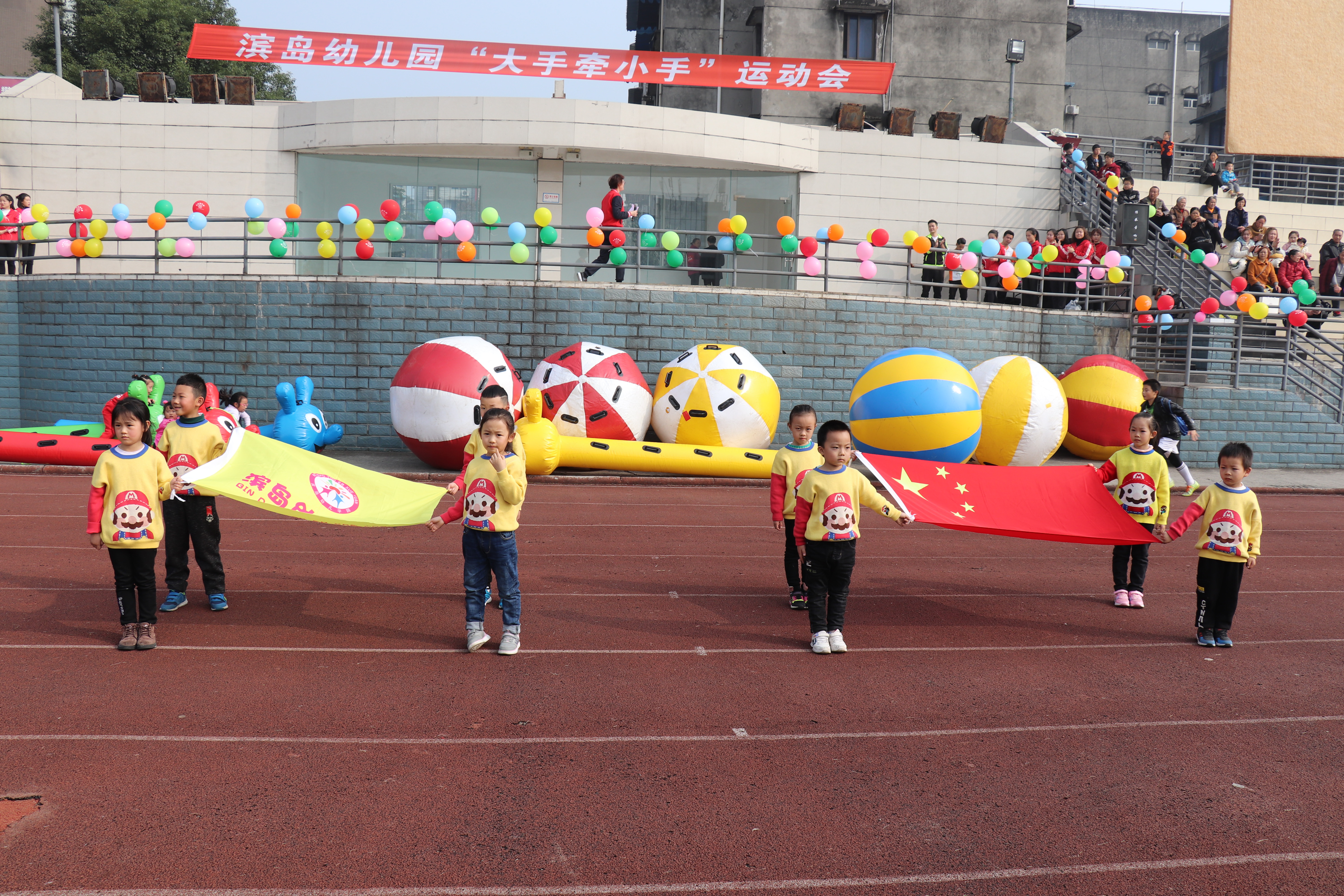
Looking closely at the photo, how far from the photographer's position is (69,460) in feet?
47.4

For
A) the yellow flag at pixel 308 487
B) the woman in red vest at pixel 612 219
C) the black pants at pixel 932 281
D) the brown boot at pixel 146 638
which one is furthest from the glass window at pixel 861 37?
the brown boot at pixel 146 638

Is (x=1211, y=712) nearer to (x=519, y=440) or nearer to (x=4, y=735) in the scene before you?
(x=519, y=440)

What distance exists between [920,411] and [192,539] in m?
9.94

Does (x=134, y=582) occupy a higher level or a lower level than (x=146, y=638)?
higher

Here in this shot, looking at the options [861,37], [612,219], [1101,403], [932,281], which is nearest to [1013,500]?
[1101,403]

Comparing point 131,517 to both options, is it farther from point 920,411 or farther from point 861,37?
point 861,37

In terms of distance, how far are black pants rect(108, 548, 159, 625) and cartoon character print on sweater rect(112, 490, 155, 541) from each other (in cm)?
8

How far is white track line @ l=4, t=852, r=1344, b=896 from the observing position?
3.71m

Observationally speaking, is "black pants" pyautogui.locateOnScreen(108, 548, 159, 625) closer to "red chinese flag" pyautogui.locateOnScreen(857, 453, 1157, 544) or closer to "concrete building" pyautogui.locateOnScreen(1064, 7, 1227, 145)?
"red chinese flag" pyautogui.locateOnScreen(857, 453, 1157, 544)

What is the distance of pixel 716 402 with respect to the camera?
15.2 m

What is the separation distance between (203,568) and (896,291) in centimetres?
1870

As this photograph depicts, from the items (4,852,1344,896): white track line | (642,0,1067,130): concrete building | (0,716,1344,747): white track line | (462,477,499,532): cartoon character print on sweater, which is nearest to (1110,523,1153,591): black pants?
(0,716,1344,747): white track line

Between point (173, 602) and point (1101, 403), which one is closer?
point (173, 602)

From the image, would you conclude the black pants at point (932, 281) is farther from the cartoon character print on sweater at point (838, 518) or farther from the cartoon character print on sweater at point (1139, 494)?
the cartoon character print on sweater at point (838, 518)
